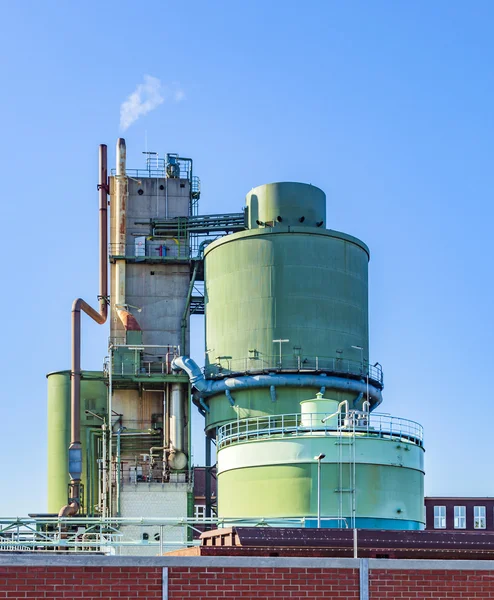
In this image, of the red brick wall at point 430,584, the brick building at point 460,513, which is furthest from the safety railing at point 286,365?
the brick building at point 460,513

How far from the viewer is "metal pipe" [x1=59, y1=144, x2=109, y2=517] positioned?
51.8 meters

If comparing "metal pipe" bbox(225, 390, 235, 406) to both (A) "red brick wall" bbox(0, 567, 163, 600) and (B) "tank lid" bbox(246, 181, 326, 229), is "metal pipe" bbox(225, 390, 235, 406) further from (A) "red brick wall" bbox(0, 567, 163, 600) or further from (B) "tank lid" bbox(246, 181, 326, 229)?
(A) "red brick wall" bbox(0, 567, 163, 600)

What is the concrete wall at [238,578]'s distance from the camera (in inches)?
844

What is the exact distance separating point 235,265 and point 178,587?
103ft

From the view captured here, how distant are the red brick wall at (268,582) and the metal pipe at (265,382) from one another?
27610mm

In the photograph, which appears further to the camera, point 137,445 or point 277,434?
point 137,445

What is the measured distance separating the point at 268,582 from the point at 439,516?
3120 inches

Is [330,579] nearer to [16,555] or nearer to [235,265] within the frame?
[16,555]

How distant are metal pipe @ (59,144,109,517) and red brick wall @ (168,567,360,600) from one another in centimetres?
3016

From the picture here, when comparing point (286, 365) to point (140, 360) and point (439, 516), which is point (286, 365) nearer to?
point (140, 360)

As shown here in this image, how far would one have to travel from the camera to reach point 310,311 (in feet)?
167

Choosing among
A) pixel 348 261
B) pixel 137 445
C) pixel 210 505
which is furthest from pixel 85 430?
pixel 348 261

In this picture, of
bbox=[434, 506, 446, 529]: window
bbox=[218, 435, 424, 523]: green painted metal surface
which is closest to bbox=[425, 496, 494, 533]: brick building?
bbox=[434, 506, 446, 529]: window

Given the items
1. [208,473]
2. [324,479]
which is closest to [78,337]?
[208,473]
